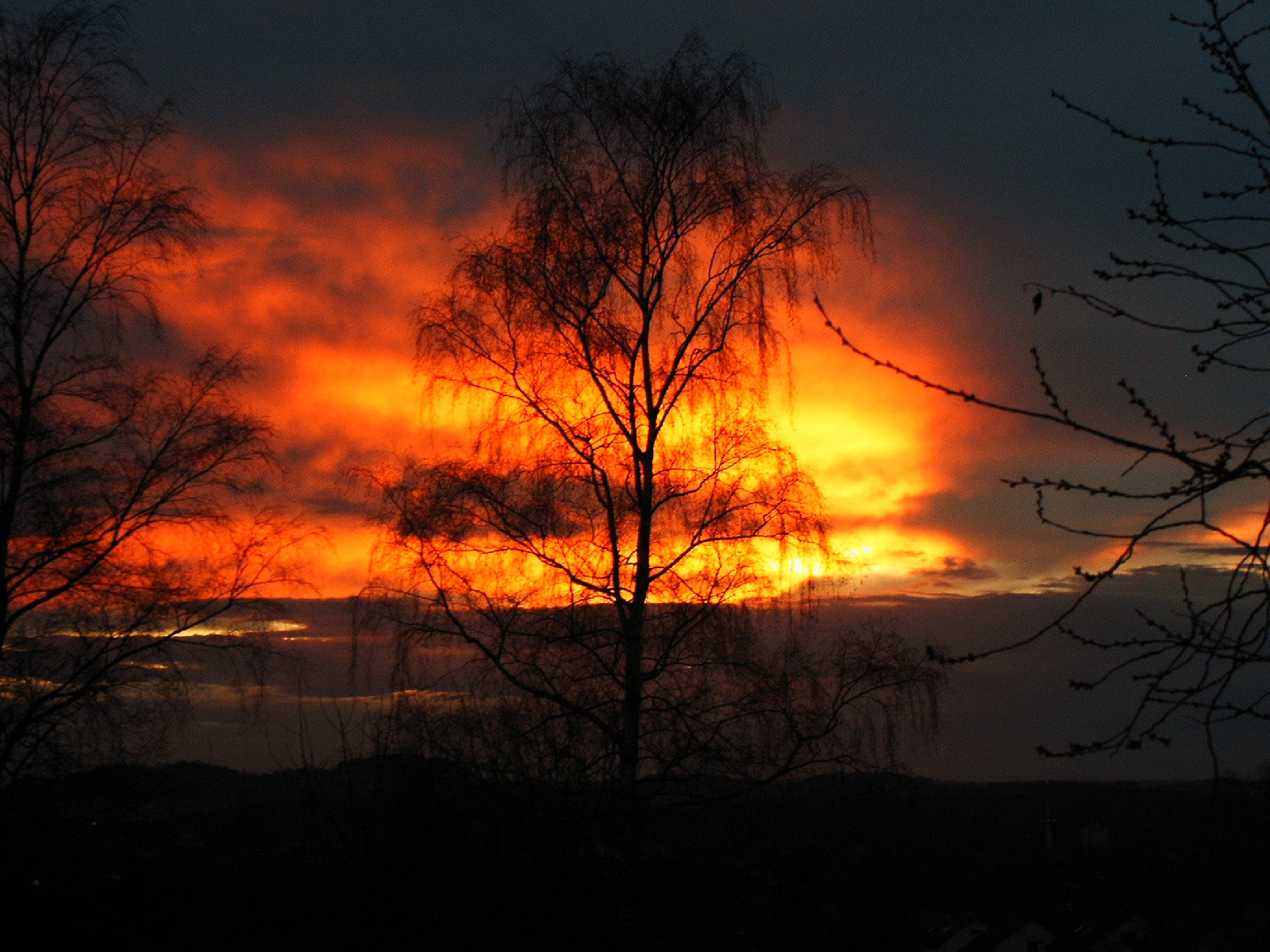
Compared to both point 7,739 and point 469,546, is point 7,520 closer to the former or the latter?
point 7,739

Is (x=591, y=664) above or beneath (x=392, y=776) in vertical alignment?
above

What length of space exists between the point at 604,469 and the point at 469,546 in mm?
1537

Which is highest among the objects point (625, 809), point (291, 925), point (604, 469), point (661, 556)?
point (604, 469)

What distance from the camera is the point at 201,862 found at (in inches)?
326

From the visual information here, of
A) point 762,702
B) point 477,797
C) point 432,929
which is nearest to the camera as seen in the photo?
point 432,929

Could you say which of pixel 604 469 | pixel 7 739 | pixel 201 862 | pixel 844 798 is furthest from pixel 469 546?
pixel 7 739

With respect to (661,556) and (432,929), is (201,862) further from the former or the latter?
(661,556)

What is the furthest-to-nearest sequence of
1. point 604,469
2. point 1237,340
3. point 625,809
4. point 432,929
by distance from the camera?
point 604,469
point 625,809
point 432,929
point 1237,340

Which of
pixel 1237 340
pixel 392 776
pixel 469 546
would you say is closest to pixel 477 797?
pixel 392 776

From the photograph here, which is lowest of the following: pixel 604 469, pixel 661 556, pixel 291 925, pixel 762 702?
pixel 291 925

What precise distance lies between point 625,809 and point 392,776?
197 centimetres

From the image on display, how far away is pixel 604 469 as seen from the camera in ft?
35.3

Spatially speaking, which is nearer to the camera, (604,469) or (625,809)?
(625,809)

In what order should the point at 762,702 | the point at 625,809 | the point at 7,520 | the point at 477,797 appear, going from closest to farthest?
the point at 477,797 → the point at 625,809 → the point at 762,702 → the point at 7,520
